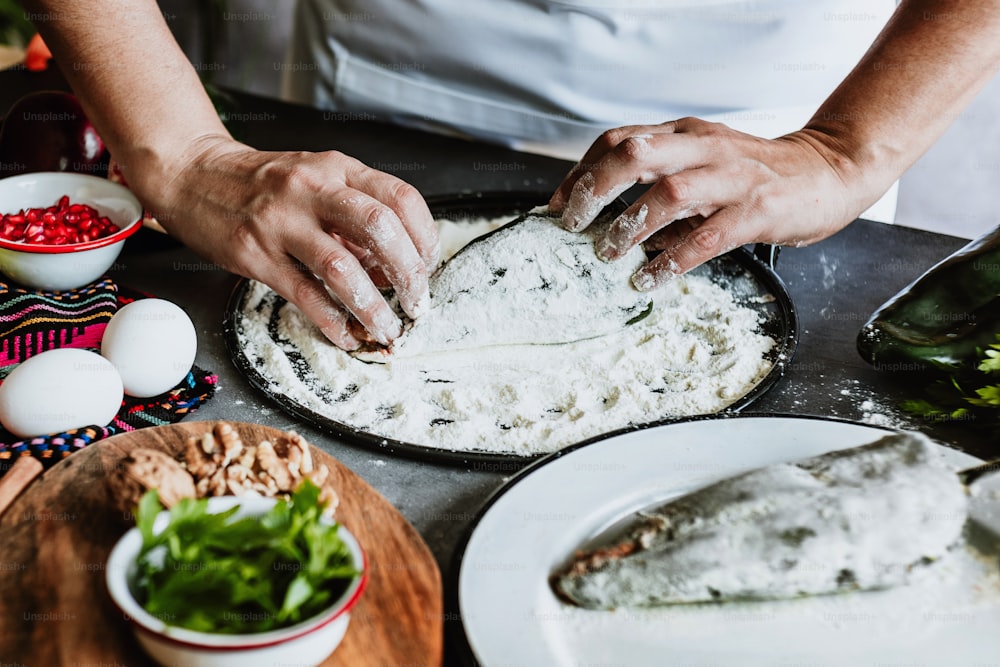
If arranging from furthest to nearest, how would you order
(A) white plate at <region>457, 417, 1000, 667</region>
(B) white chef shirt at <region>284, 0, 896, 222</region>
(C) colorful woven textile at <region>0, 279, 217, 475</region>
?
(B) white chef shirt at <region>284, 0, 896, 222</region> → (C) colorful woven textile at <region>0, 279, 217, 475</region> → (A) white plate at <region>457, 417, 1000, 667</region>

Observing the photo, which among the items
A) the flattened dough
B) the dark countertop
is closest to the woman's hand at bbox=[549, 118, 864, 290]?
the flattened dough

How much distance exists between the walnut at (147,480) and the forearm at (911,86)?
3.56ft

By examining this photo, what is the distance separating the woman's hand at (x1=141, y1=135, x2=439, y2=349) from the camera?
1.29 metres

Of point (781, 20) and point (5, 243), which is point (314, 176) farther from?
point (781, 20)

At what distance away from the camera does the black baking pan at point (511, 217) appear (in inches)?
44.4

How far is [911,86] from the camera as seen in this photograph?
146 cm

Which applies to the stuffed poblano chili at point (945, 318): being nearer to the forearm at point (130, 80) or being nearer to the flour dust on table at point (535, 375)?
the flour dust on table at point (535, 375)

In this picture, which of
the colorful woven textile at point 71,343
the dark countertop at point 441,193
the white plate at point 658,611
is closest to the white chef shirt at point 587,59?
the dark countertop at point 441,193

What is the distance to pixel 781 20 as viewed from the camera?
172 centimetres

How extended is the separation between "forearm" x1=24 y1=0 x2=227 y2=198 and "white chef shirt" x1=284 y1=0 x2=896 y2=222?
0.50 m

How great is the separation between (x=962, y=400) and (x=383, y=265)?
2.61 feet

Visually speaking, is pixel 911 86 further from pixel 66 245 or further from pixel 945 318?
pixel 66 245

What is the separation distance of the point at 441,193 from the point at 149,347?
757 millimetres

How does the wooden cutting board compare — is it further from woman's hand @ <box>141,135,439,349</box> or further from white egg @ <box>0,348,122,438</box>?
woman's hand @ <box>141,135,439,349</box>
